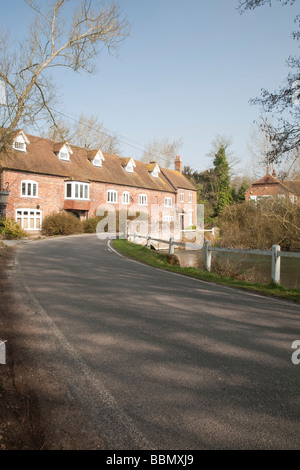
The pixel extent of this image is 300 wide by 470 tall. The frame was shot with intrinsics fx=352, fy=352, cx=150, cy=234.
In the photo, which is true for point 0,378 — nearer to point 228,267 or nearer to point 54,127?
point 228,267

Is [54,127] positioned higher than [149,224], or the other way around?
[54,127]

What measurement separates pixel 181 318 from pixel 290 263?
48.9 feet

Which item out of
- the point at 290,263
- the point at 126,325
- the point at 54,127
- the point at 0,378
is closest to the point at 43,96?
the point at 54,127

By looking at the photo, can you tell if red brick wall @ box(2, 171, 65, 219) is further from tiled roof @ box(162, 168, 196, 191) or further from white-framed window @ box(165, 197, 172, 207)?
tiled roof @ box(162, 168, 196, 191)

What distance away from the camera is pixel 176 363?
423 centimetres

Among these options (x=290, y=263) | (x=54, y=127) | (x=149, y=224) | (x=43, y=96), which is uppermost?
(x=43, y=96)

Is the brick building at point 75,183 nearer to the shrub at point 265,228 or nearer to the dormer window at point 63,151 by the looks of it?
the dormer window at point 63,151

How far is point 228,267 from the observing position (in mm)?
14508

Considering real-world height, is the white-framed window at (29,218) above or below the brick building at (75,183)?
below

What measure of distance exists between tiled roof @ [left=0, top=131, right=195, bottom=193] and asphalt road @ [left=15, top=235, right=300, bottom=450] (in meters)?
22.1

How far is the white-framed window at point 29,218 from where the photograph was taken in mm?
31523

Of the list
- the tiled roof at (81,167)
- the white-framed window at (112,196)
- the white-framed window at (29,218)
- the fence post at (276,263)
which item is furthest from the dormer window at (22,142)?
the fence post at (276,263)

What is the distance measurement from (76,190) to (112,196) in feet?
21.7

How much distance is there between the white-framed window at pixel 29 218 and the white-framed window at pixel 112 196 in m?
9.77
